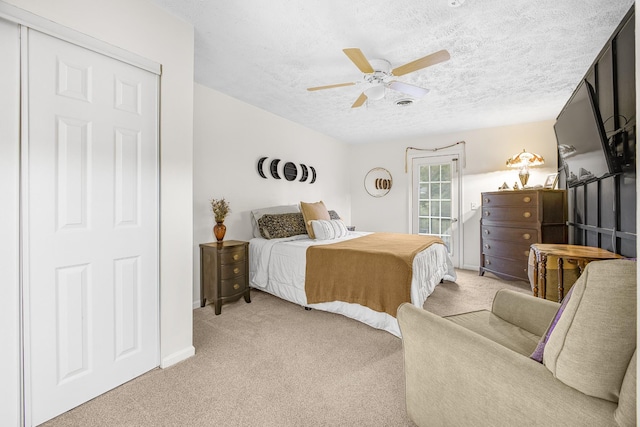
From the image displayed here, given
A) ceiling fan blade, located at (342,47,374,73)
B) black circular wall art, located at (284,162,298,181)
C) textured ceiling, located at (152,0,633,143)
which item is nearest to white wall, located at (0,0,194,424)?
textured ceiling, located at (152,0,633,143)

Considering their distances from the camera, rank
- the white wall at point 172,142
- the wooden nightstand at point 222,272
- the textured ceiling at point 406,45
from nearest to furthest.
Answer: the white wall at point 172,142 → the textured ceiling at point 406,45 → the wooden nightstand at point 222,272

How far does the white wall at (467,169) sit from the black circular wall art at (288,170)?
4.90 ft

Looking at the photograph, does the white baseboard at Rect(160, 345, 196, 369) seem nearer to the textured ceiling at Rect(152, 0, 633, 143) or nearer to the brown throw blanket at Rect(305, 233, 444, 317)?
the brown throw blanket at Rect(305, 233, 444, 317)

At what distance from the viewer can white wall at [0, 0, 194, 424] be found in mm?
1773

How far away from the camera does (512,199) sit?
388cm

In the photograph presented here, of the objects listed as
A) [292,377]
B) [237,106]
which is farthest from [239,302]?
[237,106]

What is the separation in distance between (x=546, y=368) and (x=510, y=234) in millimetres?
3562

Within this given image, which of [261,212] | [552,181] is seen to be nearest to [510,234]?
[552,181]

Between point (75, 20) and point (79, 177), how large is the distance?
33.0 inches

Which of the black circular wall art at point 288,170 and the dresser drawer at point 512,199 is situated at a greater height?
the black circular wall art at point 288,170

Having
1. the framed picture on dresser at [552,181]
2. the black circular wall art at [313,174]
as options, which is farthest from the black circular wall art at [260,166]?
the framed picture on dresser at [552,181]

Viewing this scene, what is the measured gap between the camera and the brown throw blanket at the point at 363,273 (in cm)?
243

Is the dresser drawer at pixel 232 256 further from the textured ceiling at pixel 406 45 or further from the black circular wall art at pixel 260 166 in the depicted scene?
the textured ceiling at pixel 406 45

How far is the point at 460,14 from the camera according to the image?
1930 mm
